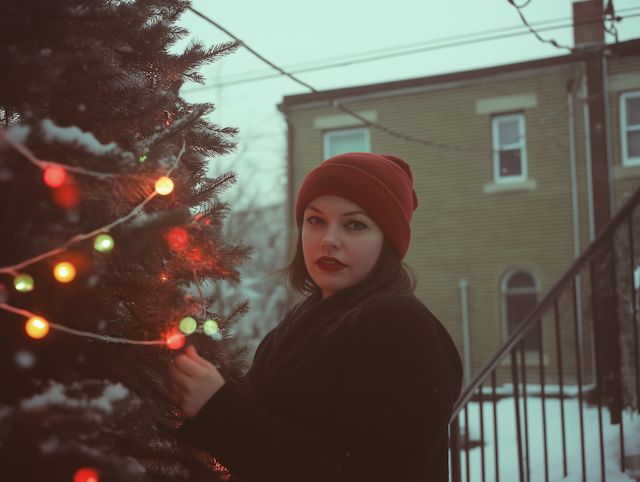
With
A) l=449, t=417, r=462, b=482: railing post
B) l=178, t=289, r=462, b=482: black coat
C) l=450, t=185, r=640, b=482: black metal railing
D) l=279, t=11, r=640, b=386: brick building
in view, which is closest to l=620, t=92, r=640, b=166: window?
l=279, t=11, r=640, b=386: brick building

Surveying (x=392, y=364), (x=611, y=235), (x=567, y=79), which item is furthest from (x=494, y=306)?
(x=392, y=364)

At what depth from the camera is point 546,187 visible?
10.2 m

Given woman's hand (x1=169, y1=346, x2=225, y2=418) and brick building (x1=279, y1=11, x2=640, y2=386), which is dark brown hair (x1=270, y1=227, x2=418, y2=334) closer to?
woman's hand (x1=169, y1=346, x2=225, y2=418)

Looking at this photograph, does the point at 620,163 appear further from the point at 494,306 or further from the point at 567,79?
the point at 494,306

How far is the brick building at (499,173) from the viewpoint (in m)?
9.86

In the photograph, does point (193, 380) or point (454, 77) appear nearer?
point (193, 380)

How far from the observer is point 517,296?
10.4m

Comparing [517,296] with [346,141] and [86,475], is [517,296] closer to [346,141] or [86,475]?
[346,141]

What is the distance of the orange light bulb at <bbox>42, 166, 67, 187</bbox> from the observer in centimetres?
79

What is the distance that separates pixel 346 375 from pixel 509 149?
10.2m

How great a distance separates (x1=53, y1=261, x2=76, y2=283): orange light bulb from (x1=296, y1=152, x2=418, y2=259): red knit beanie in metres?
0.82

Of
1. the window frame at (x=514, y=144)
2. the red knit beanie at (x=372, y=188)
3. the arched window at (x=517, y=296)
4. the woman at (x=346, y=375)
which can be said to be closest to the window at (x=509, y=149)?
the window frame at (x=514, y=144)

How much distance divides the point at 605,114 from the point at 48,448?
10225 millimetres

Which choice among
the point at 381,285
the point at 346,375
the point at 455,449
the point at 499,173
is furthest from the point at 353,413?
the point at 499,173
